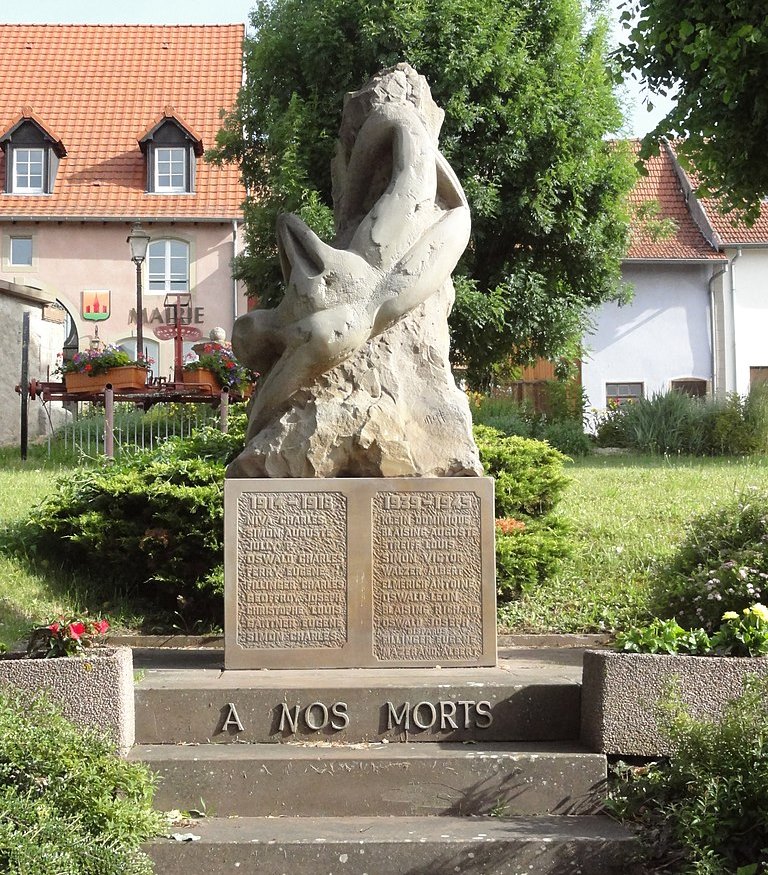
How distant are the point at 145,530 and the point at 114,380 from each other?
6.59 m

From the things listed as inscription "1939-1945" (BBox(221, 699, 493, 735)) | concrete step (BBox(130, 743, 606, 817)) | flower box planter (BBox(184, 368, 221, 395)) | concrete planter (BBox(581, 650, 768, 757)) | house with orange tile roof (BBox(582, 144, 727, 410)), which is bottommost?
concrete step (BBox(130, 743, 606, 817))

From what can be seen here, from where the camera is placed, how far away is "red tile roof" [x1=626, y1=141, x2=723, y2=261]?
30.1 meters

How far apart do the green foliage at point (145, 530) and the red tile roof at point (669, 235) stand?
20982mm

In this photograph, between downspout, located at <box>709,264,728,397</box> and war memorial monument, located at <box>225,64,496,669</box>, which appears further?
downspout, located at <box>709,264,728,397</box>

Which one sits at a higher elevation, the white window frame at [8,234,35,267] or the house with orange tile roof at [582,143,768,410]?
the white window frame at [8,234,35,267]

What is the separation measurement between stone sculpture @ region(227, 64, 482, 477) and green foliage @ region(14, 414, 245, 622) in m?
3.08

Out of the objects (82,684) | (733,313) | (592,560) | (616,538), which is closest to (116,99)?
(733,313)

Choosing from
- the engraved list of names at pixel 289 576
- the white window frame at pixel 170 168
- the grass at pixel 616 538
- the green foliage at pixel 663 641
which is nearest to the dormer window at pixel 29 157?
the white window frame at pixel 170 168

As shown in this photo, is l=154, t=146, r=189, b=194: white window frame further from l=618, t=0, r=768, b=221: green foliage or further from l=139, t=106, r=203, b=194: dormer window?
l=618, t=0, r=768, b=221: green foliage

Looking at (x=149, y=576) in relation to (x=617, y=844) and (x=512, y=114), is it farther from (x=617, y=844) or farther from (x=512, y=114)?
(x=512, y=114)

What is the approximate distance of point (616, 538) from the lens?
10.4 metres

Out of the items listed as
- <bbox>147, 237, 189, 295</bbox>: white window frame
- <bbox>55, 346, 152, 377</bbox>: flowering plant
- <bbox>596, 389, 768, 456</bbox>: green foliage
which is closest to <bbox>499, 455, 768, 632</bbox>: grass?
<bbox>596, 389, 768, 456</bbox>: green foliage

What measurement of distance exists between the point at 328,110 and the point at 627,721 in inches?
591

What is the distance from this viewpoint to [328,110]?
723 inches
